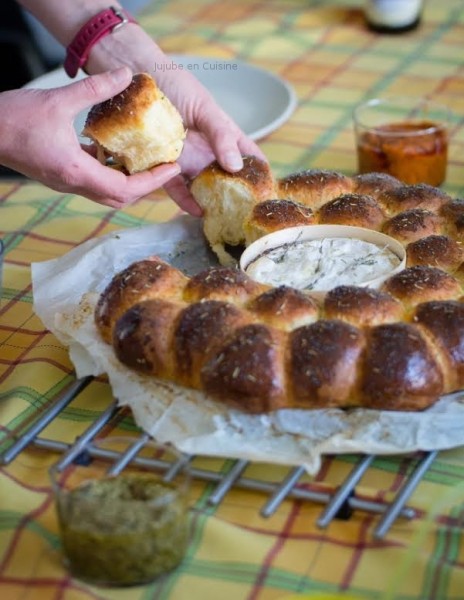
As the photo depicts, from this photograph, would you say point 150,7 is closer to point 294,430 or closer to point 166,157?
point 166,157

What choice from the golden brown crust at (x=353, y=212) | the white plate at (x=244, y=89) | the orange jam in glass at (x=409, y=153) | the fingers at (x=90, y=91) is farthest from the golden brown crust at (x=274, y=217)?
the white plate at (x=244, y=89)

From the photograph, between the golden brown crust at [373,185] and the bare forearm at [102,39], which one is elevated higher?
the bare forearm at [102,39]

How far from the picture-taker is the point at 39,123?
1.69 m

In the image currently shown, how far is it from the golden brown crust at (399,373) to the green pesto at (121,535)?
358mm

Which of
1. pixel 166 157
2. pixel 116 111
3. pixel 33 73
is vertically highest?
pixel 116 111

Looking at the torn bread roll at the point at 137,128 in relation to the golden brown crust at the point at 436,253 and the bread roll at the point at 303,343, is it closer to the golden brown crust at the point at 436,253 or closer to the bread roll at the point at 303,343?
the bread roll at the point at 303,343

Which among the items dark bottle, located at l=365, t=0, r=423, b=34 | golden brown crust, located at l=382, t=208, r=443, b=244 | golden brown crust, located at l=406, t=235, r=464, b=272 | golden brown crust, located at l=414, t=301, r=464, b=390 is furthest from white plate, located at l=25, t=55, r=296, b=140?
golden brown crust, located at l=414, t=301, r=464, b=390

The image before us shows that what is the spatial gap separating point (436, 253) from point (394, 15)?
176 centimetres

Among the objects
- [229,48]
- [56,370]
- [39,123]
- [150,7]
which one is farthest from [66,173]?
[150,7]

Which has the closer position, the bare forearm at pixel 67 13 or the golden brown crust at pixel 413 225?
the golden brown crust at pixel 413 225

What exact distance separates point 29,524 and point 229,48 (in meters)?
2.21

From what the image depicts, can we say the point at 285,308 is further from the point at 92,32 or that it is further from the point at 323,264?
the point at 92,32

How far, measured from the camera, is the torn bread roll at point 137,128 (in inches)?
68.1

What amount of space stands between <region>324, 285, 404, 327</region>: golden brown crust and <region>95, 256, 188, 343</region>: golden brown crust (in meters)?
0.26
